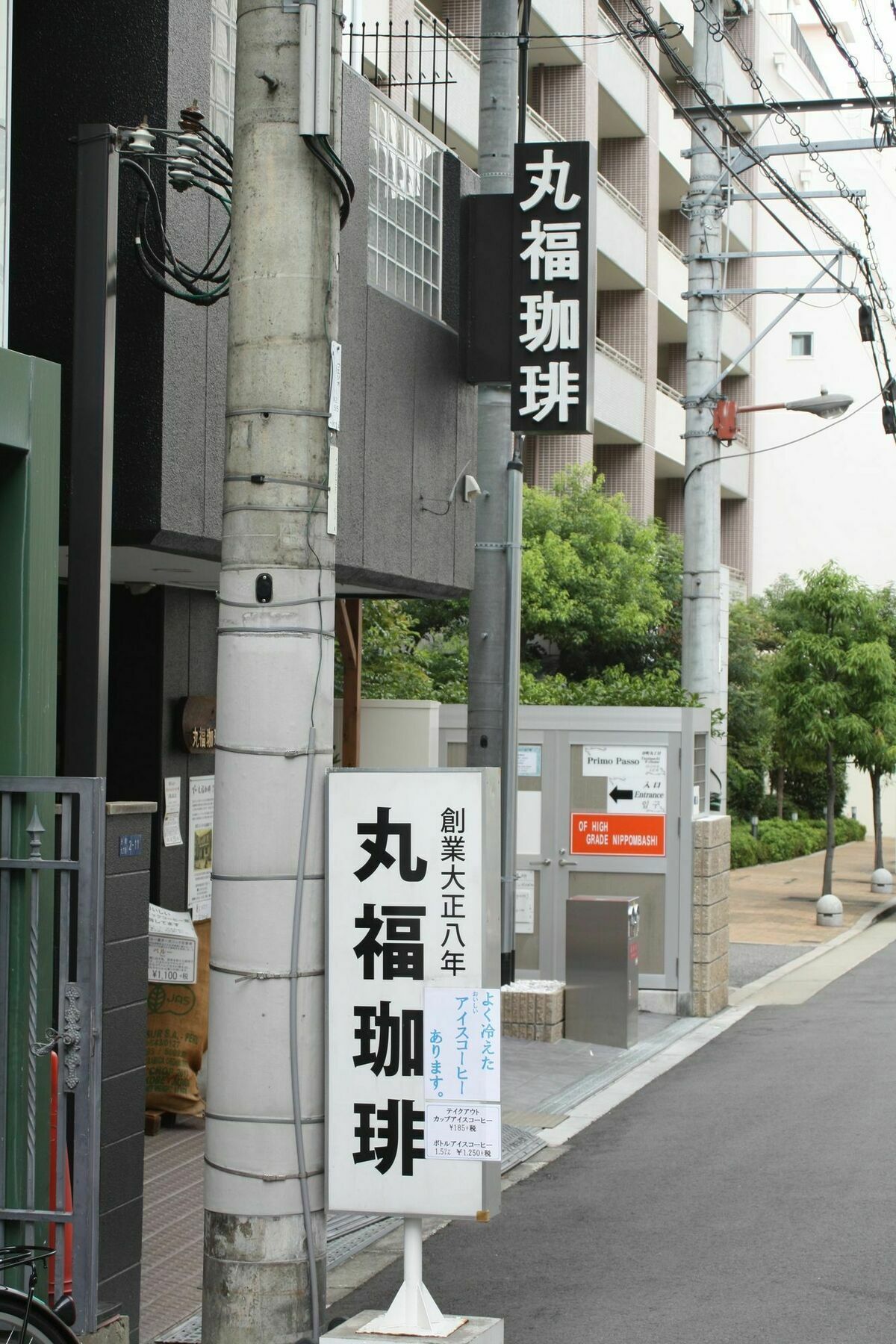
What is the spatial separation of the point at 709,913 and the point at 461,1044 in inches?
370

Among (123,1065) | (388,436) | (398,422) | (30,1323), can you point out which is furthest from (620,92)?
(30,1323)

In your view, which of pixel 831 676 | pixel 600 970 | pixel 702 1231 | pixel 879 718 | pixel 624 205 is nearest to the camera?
pixel 702 1231

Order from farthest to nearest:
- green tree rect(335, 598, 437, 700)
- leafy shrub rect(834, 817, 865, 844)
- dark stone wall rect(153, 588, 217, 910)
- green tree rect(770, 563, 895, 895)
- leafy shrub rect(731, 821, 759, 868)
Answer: leafy shrub rect(834, 817, 865, 844) → leafy shrub rect(731, 821, 759, 868) → green tree rect(770, 563, 895, 895) → green tree rect(335, 598, 437, 700) → dark stone wall rect(153, 588, 217, 910)

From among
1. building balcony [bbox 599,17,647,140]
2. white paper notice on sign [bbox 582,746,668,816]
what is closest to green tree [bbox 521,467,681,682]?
building balcony [bbox 599,17,647,140]

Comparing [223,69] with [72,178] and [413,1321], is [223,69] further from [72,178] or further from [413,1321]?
[413,1321]

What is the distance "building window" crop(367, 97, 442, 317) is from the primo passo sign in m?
0.73

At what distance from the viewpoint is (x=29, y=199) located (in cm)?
845

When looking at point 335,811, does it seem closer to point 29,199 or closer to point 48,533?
point 48,533

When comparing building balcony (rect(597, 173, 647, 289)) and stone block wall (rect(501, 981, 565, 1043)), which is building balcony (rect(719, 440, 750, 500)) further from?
stone block wall (rect(501, 981, 565, 1043))

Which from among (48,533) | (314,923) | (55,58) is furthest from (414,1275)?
(55,58)

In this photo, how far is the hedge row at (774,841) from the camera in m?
32.8

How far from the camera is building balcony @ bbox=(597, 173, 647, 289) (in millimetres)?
31766

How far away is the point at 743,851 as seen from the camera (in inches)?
1286

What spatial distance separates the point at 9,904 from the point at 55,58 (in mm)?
4968
